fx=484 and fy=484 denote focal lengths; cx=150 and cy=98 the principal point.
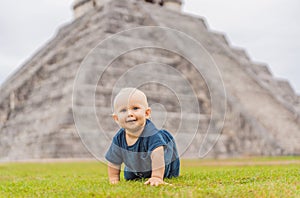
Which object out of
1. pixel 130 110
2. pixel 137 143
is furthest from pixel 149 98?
pixel 130 110

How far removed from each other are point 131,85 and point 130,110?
1076 cm

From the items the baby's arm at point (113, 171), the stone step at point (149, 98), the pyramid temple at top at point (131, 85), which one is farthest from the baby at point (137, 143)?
the stone step at point (149, 98)

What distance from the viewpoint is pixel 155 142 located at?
5094mm

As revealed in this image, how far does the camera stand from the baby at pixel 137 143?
4984 mm

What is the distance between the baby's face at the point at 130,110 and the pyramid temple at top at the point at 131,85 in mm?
10138

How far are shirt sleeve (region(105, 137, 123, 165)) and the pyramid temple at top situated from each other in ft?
32.1

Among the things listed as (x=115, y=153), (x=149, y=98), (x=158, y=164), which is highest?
(x=149, y=98)

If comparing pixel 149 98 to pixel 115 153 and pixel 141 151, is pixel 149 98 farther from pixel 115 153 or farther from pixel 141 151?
pixel 141 151

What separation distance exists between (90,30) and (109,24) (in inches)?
48.1

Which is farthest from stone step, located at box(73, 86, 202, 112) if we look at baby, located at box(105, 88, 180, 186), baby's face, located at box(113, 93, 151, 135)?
baby's face, located at box(113, 93, 151, 135)

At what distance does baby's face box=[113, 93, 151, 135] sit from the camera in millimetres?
4969

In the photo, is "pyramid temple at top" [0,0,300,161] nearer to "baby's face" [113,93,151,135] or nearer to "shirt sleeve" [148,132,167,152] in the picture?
"shirt sleeve" [148,132,167,152]

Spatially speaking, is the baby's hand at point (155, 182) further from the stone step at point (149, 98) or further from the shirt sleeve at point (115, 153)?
the stone step at point (149, 98)

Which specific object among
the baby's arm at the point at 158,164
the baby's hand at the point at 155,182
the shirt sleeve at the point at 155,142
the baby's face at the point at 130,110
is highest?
the baby's face at the point at 130,110
